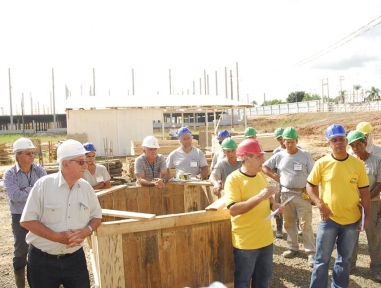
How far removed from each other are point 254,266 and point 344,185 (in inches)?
50.6

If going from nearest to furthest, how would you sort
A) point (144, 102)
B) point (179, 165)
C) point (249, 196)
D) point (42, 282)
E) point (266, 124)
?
point (42, 282)
point (249, 196)
point (179, 165)
point (144, 102)
point (266, 124)

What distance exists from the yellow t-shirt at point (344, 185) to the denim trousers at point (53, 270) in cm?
262

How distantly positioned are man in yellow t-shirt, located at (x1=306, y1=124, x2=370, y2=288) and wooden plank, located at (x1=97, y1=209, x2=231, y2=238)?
1098 millimetres

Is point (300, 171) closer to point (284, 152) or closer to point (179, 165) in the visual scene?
point (284, 152)

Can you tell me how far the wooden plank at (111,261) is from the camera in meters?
4.03

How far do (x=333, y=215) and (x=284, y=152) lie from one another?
1938 mm

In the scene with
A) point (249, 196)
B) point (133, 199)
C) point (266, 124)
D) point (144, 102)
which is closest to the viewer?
point (249, 196)

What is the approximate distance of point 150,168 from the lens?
20.2ft

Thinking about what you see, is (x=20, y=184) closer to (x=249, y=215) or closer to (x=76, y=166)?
(x=76, y=166)

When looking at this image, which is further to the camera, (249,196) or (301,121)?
(301,121)

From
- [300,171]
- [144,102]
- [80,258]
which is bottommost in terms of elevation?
[80,258]

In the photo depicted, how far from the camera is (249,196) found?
3.70m

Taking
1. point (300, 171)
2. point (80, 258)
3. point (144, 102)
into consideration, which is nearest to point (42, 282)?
point (80, 258)

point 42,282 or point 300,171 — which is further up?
point 300,171
